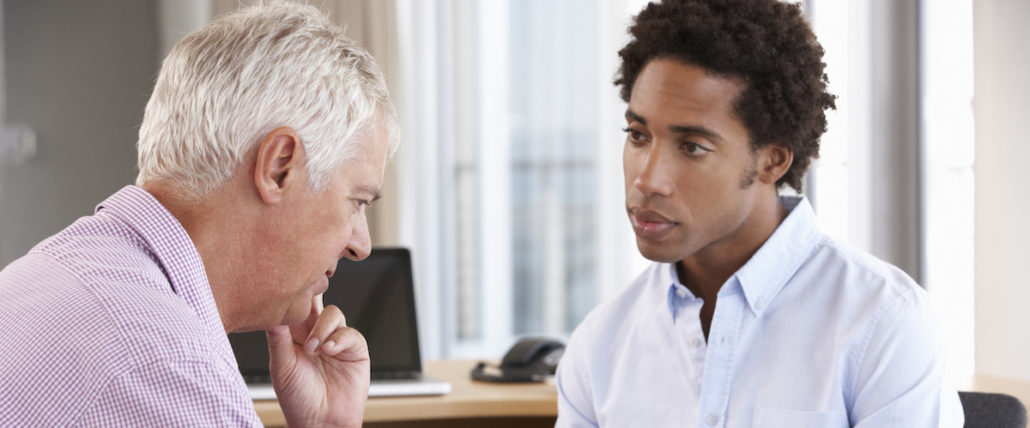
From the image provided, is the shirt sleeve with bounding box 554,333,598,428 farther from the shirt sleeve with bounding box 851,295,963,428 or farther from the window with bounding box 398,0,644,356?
the window with bounding box 398,0,644,356

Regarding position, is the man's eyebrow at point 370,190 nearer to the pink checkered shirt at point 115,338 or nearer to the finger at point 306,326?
the pink checkered shirt at point 115,338

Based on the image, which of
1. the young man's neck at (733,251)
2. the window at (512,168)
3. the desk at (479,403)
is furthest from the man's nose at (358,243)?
the window at (512,168)

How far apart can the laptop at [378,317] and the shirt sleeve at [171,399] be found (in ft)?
3.99

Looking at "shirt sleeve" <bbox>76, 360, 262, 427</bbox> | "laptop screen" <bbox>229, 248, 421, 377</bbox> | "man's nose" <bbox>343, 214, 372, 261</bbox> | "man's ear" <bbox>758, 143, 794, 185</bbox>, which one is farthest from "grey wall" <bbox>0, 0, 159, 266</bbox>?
"shirt sleeve" <bbox>76, 360, 262, 427</bbox>

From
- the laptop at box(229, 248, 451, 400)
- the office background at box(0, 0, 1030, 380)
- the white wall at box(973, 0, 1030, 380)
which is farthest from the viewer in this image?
the office background at box(0, 0, 1030, 380)

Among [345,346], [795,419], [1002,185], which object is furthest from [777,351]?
[1002,185]

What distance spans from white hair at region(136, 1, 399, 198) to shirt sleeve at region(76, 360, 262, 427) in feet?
0.83

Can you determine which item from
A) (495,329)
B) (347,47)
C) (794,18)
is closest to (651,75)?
(794,18)

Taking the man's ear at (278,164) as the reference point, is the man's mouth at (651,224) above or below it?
below

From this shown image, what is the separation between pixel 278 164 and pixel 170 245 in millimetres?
138

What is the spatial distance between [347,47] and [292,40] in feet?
0.23

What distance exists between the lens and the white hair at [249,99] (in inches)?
39.9

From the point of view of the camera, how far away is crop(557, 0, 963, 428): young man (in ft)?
4.65

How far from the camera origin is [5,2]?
4.19m
